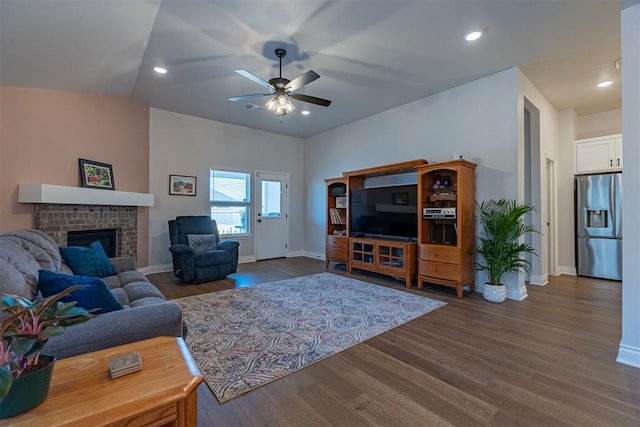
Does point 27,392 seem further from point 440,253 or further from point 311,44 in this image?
point 440,253

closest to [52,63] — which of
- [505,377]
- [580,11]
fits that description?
[505,377]

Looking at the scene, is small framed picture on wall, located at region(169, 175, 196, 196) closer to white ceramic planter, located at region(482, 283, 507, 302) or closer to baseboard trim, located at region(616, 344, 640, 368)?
white ceramic planter, located at region(482, 283, 507, 302)

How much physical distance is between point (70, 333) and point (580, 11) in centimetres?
431

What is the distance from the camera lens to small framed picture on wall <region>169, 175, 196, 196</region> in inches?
200

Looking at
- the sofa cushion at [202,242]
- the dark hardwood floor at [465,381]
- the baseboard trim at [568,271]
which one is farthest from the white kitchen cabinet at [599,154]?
the sofa cushion at [202,242]

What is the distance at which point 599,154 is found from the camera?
14.9ft

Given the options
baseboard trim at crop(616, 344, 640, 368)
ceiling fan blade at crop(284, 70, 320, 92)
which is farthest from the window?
baseboard trim at crop(616, 344, 640, 368)

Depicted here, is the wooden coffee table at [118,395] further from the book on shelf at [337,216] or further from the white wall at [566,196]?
the white wall at [566,196]

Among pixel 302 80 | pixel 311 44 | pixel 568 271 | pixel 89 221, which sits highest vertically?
pixel 311 44

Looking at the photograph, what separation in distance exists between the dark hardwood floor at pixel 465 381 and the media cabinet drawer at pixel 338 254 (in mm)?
2278

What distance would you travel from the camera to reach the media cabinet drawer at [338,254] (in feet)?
16.6

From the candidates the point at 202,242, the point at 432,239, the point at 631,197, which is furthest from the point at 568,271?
the point at 202,242

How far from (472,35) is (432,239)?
102 inches

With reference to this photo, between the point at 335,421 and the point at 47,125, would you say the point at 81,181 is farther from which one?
the point at 335,421
